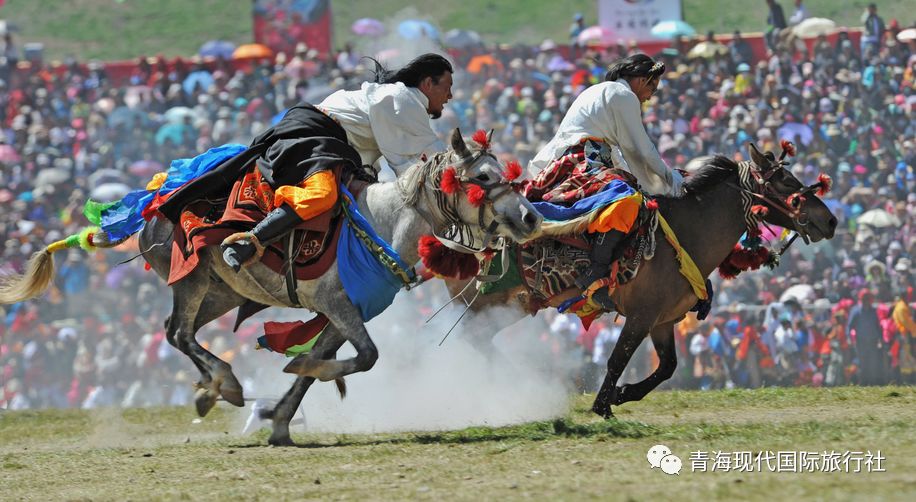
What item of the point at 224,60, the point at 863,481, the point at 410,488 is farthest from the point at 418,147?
the point at 224,60

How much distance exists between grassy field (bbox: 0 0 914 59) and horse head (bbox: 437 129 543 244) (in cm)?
2152

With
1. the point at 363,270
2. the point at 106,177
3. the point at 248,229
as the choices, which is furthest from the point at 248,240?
the point at 106,177

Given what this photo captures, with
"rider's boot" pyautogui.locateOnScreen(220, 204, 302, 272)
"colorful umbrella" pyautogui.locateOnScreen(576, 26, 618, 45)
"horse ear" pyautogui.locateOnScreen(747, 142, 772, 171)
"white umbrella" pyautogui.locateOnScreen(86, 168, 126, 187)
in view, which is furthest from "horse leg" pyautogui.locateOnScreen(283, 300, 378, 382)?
"colorful umbrella" pyautogui.locateOnScreen(576, 26, 618, 45)

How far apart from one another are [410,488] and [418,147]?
132 inches

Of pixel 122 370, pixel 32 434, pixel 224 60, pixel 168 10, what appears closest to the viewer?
pixel 32 434

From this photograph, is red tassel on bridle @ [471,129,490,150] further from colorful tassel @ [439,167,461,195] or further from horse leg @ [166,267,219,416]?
horse leg @ [166,267,219,416]

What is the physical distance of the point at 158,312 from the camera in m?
18.0

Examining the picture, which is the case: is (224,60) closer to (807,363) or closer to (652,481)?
(807,363)

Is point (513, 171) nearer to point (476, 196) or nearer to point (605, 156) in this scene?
point (476, 196)

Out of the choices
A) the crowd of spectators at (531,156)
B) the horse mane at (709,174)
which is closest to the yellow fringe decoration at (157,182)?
the crowd of spectators at (531,156)

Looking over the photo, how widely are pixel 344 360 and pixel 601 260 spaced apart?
1974 mm

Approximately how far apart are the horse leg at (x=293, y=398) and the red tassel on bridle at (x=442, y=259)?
749 mm

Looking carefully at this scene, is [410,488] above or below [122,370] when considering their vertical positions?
above

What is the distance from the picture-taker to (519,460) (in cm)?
699
